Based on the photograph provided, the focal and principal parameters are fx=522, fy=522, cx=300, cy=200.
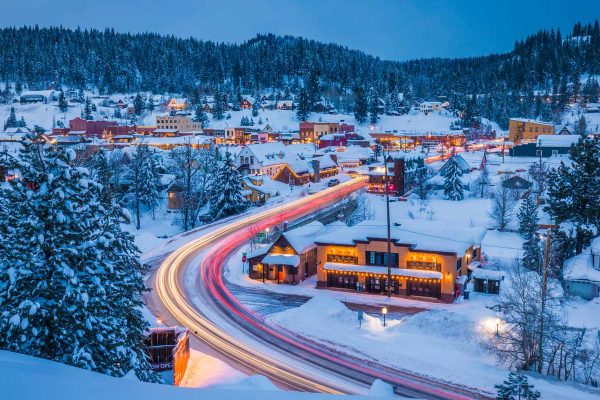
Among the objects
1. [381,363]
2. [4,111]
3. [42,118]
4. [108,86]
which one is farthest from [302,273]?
[108,86]

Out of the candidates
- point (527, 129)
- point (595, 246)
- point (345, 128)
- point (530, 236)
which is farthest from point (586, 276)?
point (345, 128)

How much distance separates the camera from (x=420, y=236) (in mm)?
32906

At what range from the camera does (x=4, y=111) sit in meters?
139

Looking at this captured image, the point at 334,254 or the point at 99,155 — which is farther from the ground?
the point at 99,155

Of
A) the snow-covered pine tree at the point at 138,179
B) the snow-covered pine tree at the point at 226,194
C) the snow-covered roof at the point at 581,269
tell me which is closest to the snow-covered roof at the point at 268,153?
the snow-covered pine tree at the point at 138,179

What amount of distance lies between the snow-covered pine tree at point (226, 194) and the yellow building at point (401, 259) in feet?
72.9

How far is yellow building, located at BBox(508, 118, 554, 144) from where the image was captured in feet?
329

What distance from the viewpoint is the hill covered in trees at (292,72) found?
13562 centimetres

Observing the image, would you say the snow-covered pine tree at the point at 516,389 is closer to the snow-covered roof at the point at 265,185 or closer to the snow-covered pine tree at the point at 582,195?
the snow-covered pine tree at the point at 582,195

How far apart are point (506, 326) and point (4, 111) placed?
14693 centimetres

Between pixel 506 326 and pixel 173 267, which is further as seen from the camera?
pixel 173 267

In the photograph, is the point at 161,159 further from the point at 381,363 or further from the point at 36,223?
the point at 36,223

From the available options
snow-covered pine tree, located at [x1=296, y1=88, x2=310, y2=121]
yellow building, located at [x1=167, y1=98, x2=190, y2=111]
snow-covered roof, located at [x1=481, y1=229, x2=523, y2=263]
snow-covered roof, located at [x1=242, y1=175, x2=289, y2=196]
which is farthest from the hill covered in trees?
snow-covered roof, located at [x1=481, y1=229, x2=523, y2=263]

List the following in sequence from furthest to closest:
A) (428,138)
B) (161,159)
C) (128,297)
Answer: (428,138) → (161,159) → (128,297)
